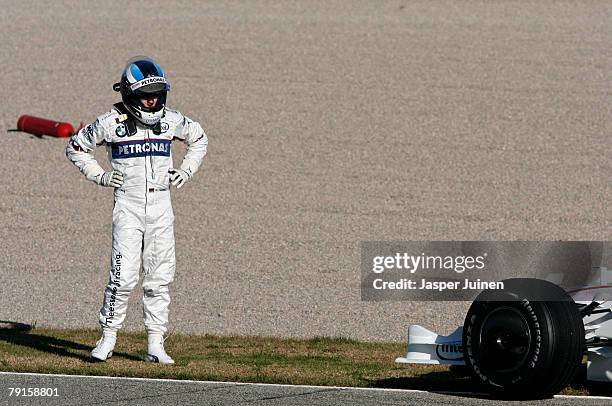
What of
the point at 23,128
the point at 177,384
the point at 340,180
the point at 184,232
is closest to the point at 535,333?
the point at 177,384

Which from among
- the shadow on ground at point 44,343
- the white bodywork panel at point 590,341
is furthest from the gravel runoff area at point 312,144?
the white bodywork panel at point 590,341

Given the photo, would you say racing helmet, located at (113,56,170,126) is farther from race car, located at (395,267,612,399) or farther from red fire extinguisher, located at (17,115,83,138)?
red fire extinguisher, located at (17,115,83,138)

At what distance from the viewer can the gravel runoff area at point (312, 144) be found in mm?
17000

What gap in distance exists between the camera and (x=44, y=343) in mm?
11883

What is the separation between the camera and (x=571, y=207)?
20578 mm

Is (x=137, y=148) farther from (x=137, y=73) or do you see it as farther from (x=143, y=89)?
(x=137, y=73)

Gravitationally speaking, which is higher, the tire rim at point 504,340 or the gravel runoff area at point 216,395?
the tire rim at point 504,340

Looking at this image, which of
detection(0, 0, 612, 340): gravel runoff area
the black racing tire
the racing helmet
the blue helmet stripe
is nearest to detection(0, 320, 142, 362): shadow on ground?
detection(0, 0, 612, 340): gravel runoff area

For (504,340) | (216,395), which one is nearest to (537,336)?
(504,340)

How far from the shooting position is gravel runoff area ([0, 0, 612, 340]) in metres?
17.0

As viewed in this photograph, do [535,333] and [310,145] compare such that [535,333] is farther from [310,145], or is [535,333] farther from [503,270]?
[310,145]

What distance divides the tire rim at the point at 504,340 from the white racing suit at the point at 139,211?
3182 mm

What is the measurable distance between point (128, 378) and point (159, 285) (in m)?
1.23

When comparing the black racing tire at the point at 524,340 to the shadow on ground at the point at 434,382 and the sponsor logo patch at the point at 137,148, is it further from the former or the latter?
the sponsor logo patch at the point at 137,148
